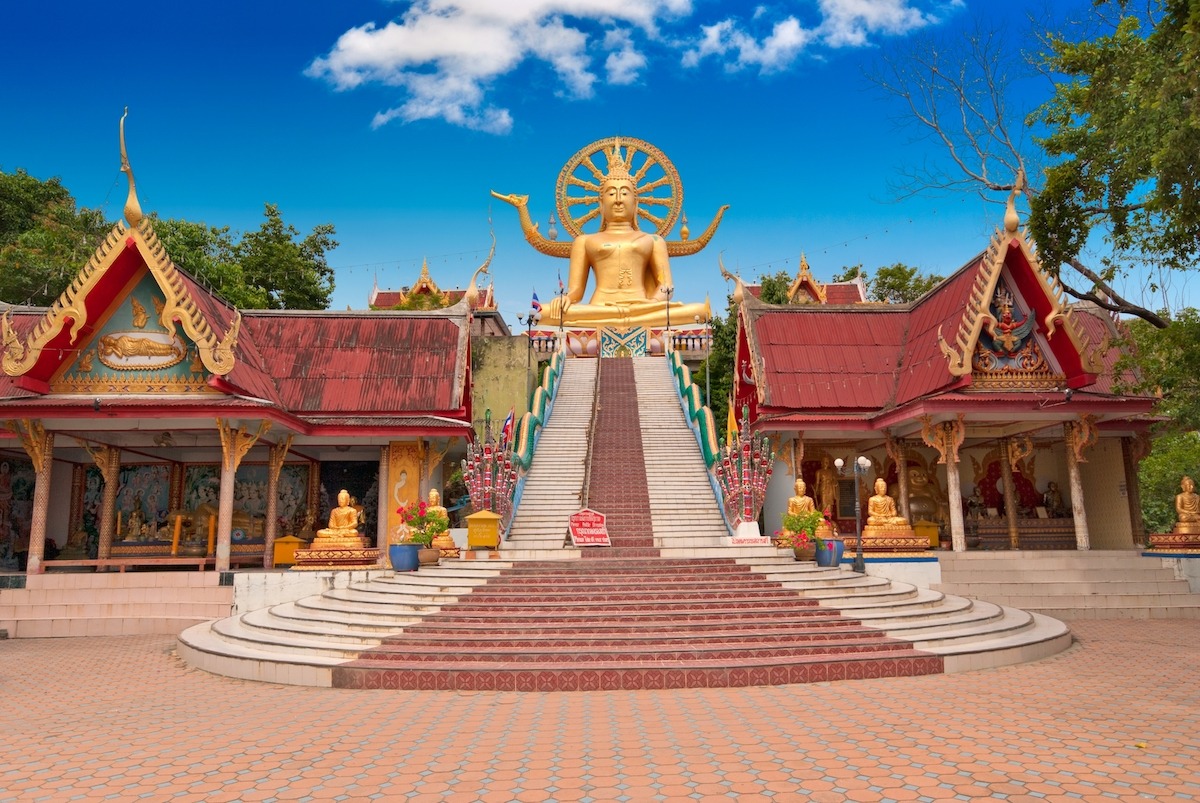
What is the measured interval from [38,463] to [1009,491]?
18914 millimetres

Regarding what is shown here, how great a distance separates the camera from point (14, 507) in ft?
58.1

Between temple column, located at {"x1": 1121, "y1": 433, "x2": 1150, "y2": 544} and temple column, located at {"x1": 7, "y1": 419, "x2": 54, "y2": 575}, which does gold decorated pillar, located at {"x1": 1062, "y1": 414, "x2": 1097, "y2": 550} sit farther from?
temple column, located at {"x1": 7, "y1": 419, "x2": 54, "y2": 575}

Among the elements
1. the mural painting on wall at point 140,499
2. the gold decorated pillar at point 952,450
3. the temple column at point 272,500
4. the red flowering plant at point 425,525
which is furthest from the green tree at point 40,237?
the gold decorated pillar at point 952,450

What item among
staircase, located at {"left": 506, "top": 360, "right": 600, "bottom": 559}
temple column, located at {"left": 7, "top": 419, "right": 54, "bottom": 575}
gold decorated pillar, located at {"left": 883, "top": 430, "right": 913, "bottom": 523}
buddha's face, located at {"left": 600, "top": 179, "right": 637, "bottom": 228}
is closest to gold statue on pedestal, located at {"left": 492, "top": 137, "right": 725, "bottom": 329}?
buddha's face, located at {"left": 600, "top": 179, "right": 637, "bottom": 228}

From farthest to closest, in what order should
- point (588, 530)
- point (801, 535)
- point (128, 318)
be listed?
point (128, 318)
point (588, 530)
point (801, 535)

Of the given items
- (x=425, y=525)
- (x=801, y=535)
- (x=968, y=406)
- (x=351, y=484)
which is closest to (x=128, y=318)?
(x=351, y=484)

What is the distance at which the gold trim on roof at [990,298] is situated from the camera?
15.1m

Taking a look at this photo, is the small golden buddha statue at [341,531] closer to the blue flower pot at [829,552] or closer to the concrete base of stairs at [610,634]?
the concrete base of stairs at [610,634]

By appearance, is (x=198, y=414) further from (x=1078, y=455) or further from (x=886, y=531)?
(x=1078, y=455)

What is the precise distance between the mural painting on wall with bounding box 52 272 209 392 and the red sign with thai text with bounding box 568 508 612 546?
696 centimetres

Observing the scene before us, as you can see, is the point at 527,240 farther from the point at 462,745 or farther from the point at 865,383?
the point at 462,745

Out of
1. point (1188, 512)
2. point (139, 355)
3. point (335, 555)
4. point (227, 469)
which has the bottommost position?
point (335, 555)

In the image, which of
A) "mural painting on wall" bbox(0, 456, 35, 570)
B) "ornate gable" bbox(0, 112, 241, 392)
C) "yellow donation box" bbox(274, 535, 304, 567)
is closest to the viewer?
"ornate gable" bbox(0, 112, 241, 392)

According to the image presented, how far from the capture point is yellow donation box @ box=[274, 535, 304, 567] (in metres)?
15.7
